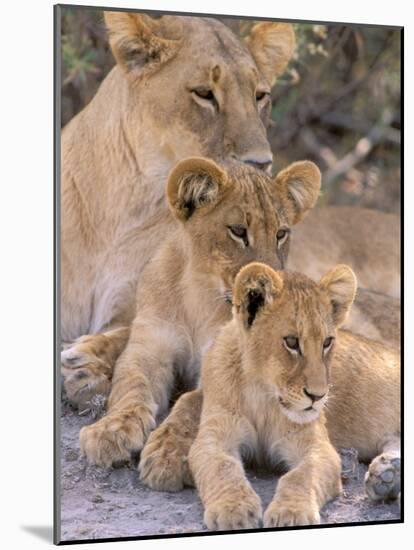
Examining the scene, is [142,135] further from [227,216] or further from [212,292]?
[212,292]

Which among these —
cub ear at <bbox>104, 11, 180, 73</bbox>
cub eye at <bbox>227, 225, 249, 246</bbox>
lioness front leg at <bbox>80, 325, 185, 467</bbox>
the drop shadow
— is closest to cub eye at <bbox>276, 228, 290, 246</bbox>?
cub eye at <bbox>227, 225, 249, 246</bbox>

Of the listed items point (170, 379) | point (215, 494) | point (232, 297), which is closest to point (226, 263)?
point (232, 297)

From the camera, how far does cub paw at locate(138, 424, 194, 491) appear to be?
4.36 metres

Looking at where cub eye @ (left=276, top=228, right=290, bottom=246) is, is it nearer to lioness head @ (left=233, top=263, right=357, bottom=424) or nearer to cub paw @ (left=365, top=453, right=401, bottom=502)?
lioness head @ (left=233, top=263, right=357, bottom=424)

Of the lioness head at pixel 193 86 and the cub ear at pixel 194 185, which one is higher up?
the lioness head at pixel 193 86

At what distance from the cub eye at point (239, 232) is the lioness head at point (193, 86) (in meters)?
0.22

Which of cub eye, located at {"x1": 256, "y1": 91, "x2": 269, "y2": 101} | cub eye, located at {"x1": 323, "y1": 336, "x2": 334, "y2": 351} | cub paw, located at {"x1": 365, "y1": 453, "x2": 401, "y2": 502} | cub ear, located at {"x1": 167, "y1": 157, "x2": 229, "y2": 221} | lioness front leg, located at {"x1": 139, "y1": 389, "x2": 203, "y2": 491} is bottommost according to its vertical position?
cub paw, located at {"x1": 365, "y1": 453, "x2": 401, "y2": 502}

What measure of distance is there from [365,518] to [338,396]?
1.31 ft

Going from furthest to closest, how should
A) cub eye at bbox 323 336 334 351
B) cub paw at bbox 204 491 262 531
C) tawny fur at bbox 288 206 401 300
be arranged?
tawny fur at bbox 288 206 401 300
cub eye at bbox 323 336 334 351
cub paw at bbox 204 491 262 531

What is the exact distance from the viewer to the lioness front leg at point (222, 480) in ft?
13.9

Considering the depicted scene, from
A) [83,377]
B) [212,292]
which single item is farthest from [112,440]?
[212,292]

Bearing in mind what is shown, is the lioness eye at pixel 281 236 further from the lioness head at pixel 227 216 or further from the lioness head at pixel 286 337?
the lioness head at pixel 286 337

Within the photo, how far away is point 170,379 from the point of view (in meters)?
4.67

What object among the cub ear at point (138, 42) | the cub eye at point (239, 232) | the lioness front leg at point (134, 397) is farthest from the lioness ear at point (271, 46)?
the lioness front leg at point (134, 397)
